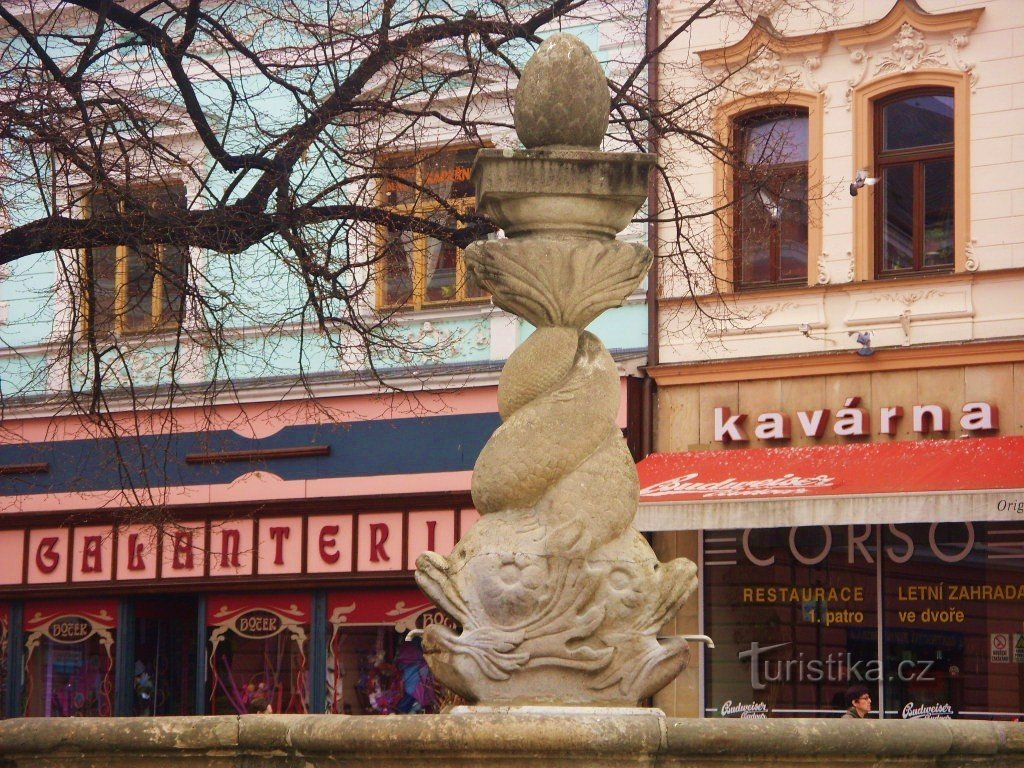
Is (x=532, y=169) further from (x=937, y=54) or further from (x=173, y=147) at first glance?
(x=173, y=147)

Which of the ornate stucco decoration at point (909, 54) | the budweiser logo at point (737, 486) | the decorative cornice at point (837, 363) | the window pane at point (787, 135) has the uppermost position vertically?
the ornate stucco decoration at point (909, 54)

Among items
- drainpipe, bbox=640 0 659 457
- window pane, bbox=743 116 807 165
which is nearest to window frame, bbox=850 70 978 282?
window pane, bbox=743 116 807 165

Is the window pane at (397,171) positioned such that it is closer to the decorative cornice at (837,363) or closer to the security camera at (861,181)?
the decorative cornice at (837,363)

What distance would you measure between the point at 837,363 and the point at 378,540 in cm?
468

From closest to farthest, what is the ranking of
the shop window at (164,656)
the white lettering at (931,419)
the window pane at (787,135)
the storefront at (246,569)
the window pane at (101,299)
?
1. the window pane at (101,299)
2. the white lettering at (931,419)
3. the window pane at (787,135)
4. the storefront at (246,569)
5. the shop window at (164,656)

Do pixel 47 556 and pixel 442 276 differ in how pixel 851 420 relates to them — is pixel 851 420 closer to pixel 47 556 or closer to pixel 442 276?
pixel 442 276

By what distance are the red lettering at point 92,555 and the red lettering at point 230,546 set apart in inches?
59.2

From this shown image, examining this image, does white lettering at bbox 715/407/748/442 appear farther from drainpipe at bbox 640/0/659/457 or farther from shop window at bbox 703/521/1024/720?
shop window at bbox 703/521/1024/720

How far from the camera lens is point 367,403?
20.3 meters

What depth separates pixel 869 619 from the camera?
59.2 ft

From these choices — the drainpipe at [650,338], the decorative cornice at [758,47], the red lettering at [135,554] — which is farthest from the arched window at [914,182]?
the red lettering at [135,554]

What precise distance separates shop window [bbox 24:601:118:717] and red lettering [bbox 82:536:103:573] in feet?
1.23

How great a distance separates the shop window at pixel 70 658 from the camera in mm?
21438

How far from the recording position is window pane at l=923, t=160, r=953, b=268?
18.2 meters
